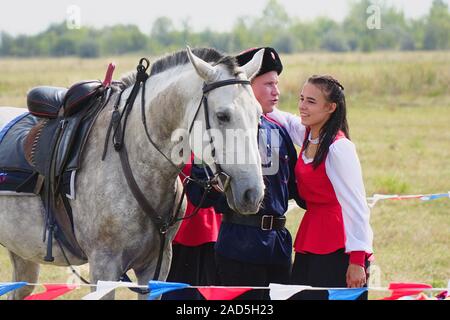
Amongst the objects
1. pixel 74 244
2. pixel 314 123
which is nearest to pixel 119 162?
pixel 74 244

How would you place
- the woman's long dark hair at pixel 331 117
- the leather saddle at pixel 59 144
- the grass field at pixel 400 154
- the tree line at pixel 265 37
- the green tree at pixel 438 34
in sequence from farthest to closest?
the tree line at pixel 265 37
the green tree at pixel 438 34
the grass field at pixel 400 154
the leather saddle at pixel 59 144
the woman's long dark hair at pixel 331 117

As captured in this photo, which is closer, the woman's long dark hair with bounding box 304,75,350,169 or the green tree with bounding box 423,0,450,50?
the woman's long dark hair with bounding box 304,75,350,169

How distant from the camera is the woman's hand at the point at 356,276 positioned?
464 centimetres

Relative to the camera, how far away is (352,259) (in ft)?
15.3

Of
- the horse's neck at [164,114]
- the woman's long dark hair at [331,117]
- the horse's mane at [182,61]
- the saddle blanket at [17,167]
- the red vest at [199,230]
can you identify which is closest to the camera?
the horse's mane at [182,61]

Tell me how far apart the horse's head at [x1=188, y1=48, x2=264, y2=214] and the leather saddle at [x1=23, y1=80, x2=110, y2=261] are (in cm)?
93

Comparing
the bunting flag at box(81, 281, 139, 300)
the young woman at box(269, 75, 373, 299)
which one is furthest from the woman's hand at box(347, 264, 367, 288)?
the bunting flag at box(81, 281, 139, 300)

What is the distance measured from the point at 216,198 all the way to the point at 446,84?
2697 cm

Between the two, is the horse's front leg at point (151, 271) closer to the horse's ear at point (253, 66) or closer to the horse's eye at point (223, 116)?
the horse's eye at point (223, 116)

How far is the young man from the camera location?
16.0 ft

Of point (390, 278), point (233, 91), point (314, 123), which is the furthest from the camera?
point (390, 278)

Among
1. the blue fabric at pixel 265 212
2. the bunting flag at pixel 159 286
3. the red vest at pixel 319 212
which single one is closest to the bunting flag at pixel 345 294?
the red vest at pixel 319 212

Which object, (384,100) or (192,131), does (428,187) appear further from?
(384,100)

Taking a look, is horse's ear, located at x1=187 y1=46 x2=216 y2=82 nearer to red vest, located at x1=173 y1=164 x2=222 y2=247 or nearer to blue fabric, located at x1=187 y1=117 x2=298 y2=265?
blue fabric, located at x1=187 y1=117 x2=298 y2=265
